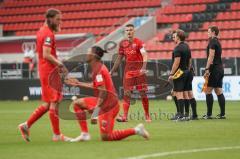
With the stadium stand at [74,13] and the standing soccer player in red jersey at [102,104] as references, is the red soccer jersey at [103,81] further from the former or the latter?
the stadium stand at [74,13]

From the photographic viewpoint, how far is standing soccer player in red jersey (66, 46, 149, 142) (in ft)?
34.9

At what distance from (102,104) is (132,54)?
206 inches

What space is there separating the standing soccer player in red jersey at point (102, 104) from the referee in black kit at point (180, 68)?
4.51 metres

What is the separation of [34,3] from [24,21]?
4.32 feet

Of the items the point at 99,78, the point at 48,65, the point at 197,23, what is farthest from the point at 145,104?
the point at 197,23

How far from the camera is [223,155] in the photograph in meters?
9.10

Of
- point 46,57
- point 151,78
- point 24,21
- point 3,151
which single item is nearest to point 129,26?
point 46,57

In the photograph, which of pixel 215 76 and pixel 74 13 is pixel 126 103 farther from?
pixel 74 13

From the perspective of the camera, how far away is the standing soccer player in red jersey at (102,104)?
10641 millimetres

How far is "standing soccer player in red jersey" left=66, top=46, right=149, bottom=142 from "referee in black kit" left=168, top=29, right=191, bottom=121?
4.51 meters

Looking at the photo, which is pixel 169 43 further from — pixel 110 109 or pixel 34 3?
pixel 110 109

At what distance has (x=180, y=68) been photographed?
15.4m

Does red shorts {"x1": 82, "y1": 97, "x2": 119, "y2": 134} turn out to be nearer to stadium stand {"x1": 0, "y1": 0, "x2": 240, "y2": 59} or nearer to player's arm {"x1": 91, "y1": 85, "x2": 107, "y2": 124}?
player's arm {"x1": 91, "y1": 85, "x2": 107, "y2": 124}

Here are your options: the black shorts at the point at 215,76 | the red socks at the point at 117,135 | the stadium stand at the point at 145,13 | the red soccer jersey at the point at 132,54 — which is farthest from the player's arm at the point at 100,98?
the stadium stand at the point at 145,13
